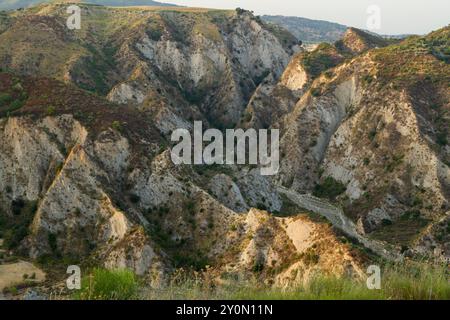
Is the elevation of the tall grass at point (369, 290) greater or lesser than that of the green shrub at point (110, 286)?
greater

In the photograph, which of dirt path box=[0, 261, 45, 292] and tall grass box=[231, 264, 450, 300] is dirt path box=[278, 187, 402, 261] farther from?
tall grass box=[231, 264, 450, 300]

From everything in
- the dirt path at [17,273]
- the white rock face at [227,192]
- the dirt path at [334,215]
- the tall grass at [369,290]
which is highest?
the tall grass at [369,290]

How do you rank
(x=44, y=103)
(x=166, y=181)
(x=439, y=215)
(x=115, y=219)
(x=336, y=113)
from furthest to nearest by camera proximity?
(x=336, y=113) < (x=439, y=215) < (x=44, y=103) < (x=166, y=181) < (x=115, y=219)

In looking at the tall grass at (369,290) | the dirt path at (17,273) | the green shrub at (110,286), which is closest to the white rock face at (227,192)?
the dirt path at (17,273)

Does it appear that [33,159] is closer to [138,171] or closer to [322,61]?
[138,171]

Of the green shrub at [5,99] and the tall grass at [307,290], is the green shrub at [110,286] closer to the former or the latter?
the tall grass at [307,290]

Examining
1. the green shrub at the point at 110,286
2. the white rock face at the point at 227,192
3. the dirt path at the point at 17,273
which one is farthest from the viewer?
the white rock face at the point at 227,192

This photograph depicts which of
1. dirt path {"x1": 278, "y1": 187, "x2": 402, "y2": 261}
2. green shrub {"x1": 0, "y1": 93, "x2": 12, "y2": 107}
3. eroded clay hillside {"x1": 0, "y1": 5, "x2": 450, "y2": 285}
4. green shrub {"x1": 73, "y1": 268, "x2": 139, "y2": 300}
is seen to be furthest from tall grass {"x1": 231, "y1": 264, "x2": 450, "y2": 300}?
green shrub {"x1": 0, "y1": 93, "x2": 12, "y2": 107}
